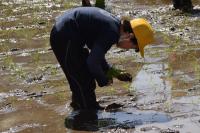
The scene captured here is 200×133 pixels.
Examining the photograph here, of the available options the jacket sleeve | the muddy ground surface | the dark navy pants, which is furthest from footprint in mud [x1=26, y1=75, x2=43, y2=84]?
the jacket sleeve

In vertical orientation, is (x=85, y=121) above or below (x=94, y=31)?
below

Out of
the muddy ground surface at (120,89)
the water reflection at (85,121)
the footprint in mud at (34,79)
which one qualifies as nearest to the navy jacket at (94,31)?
the water reflection at (85,121)

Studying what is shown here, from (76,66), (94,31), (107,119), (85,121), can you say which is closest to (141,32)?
(94,31)

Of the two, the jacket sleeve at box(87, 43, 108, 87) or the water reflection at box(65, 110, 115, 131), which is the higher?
the jacket sleeve at box(87, 43, 108, 87)

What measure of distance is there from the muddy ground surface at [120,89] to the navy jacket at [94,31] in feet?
1.96

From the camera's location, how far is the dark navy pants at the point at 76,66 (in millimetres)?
6355

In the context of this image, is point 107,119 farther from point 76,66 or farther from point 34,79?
point 34,79

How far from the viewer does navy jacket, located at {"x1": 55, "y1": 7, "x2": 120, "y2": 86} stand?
594cm

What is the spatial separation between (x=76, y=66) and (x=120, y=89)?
1.31m

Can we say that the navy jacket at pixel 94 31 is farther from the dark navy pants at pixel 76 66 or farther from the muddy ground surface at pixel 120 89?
the muddy ground surface at pixel 120 89

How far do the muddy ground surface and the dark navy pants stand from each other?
215 millimetres

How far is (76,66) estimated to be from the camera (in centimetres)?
640

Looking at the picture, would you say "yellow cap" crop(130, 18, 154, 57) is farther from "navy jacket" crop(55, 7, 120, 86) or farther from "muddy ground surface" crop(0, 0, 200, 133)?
"muddy ground surface" crop(0, 0, 200, 133)

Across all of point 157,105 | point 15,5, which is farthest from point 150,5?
point 157,105
